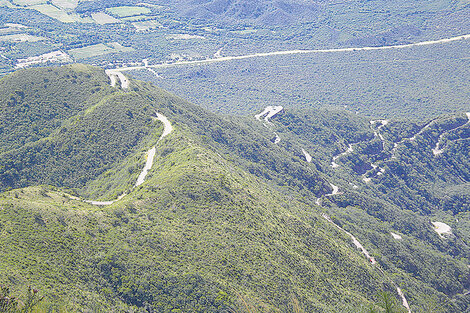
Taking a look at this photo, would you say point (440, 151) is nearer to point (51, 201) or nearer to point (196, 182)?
point (196, 182)

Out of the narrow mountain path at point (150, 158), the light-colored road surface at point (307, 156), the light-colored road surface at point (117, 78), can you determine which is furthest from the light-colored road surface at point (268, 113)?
the narrow mountain path at point (150, 158)

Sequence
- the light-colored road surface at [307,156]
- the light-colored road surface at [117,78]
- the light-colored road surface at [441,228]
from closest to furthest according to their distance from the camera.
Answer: the light-colored road surface at [117,78] < the light-colored road surface at [441,228] < the light-colored road surface at [307,156]

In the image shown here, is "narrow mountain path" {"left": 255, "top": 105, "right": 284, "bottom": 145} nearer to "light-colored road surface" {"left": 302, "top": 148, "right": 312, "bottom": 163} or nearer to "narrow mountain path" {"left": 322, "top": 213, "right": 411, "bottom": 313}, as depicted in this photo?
"light-colored road surface" {"left": 302, "top": 148, "right": 312, "bottom": 163}

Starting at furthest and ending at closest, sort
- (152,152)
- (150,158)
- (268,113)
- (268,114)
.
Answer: (268,113), (268,114), (152,152), (150,158)

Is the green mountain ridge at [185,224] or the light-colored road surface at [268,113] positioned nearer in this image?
the green mountain ridge at [185,224]

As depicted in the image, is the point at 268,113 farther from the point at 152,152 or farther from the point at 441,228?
the point at 152,152

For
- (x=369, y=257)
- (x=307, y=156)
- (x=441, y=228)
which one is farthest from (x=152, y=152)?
(x=441, y=228)

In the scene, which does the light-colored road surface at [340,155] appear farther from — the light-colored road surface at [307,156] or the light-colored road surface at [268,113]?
the light-colored road surface at [268,113]

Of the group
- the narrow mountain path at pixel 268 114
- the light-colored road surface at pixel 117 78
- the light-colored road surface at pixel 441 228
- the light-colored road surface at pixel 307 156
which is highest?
the light-colored road surface at pixel 117 78

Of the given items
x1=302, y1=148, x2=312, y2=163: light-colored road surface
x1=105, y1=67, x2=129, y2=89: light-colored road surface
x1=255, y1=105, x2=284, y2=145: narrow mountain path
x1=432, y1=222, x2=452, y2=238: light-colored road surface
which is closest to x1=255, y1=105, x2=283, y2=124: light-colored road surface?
x1=255, y1=105, x2=284, y2=145: narrow mountain path
